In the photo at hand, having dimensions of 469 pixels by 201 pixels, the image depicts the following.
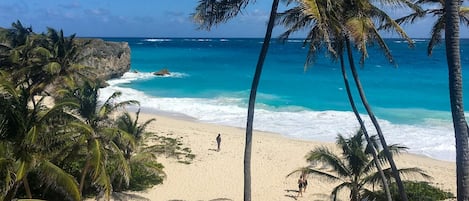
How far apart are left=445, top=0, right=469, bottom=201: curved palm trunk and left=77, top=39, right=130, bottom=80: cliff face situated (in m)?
41.6

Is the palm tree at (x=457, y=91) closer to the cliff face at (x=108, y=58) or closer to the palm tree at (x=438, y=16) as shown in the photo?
the palm tree at (x=438, y=16)

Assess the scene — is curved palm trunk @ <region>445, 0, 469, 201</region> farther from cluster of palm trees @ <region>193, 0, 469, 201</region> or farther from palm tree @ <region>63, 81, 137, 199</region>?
palm tree @ <region>63, 81, 137, 199</region>

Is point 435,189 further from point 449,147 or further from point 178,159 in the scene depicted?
point 178,159

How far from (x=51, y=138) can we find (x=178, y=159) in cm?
1248

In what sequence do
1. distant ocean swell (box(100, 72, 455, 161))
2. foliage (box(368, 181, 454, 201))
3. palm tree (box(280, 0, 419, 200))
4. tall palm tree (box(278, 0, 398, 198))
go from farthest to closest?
distant ocean swell (box(100, 72, 455, 161)), foliage (box(368, 181, 454, 201)), palm tree (box(280, 0, 419, 200)), tall palm tree (box(278, 0, 398, 198))

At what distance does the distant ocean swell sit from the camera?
25.2 metres

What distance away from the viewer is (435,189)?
16.6 metres

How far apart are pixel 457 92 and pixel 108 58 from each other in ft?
152

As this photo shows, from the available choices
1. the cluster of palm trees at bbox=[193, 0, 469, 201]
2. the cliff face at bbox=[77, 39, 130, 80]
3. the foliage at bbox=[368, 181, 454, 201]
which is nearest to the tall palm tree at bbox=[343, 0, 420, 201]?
the cluster of palm trees at bbox=[193, 0, 469, 201]

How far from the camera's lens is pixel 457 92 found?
7262mm

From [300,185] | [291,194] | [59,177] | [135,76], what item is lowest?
[291,194]

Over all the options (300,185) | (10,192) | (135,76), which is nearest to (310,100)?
(300,185)

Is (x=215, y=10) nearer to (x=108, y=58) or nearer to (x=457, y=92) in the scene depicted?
(x=457, y=92)

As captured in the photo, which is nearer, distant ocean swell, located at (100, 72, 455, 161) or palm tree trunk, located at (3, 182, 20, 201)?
palm tree trunk, located at (3, 182, 20, 201)
